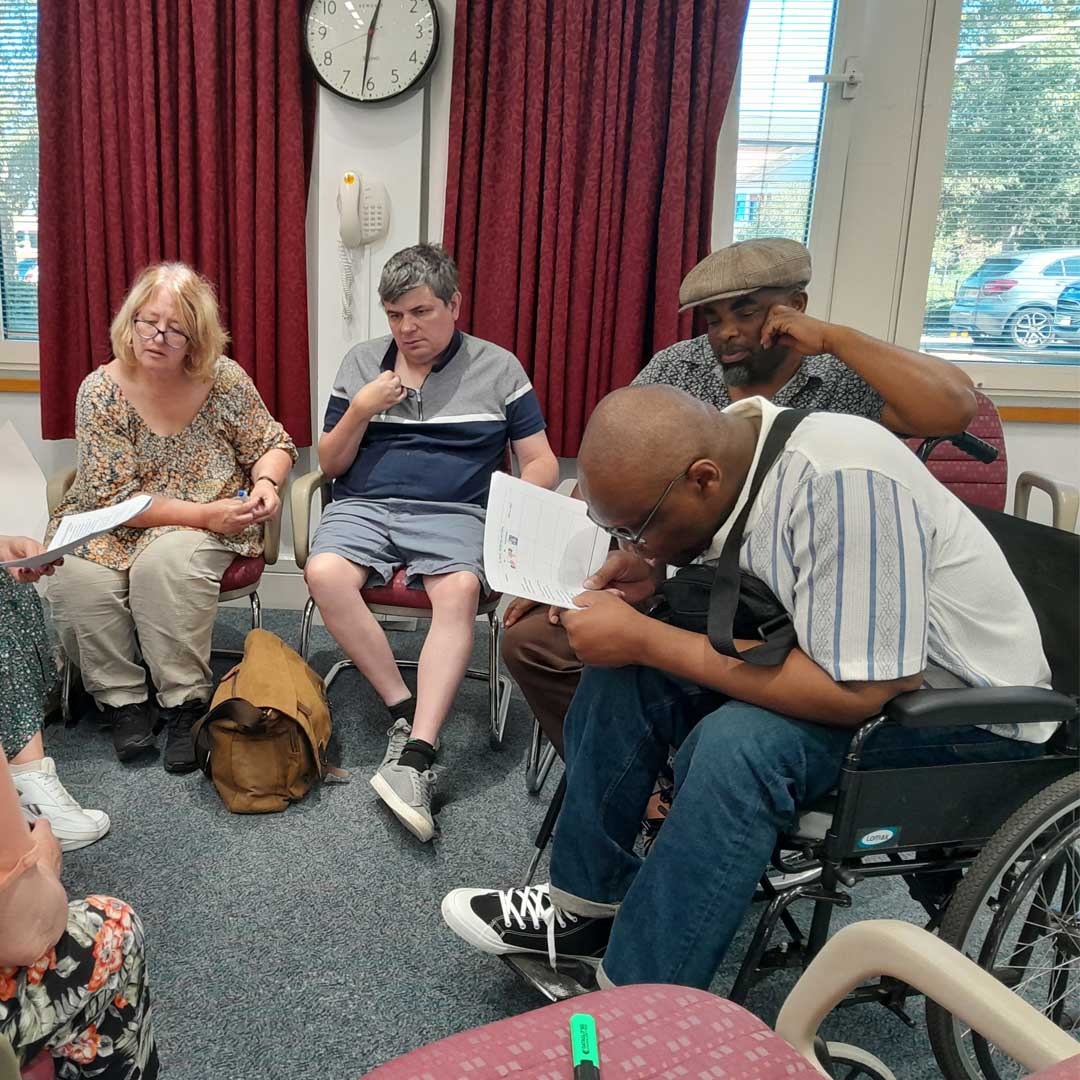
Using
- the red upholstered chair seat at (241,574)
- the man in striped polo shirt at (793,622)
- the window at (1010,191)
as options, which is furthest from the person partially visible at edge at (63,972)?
the window at (1010,191)

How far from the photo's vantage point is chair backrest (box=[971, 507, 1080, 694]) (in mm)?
1229

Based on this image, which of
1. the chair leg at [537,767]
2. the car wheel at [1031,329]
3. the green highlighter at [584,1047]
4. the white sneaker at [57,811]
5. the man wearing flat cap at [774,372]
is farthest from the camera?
the car wheel at [1031,329]

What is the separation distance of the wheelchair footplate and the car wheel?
2.57 m

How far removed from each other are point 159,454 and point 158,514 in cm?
17

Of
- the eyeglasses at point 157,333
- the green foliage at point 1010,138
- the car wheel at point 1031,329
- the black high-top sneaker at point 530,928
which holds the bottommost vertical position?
the black high-top sneaker at point 530,928

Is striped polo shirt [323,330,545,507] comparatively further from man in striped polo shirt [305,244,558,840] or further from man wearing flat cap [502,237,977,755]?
man wearing flat cap [502,237,977,755]

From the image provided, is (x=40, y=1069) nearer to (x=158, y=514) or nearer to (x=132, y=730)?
(x=132, y=730)

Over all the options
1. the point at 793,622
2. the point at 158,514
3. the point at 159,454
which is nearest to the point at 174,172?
the point at 159,454

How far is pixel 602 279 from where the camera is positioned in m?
2.77

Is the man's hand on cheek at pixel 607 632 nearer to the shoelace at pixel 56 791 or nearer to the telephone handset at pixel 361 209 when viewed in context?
the shoelace at pixel 56 791

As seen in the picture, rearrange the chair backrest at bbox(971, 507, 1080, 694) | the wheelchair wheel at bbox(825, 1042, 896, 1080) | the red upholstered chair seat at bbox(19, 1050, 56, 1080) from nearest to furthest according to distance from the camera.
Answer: the red upholstered chair seat at bbox(19, 1050, 56, 1080) → the wheelchair wheel at bbox(825, 1042, 896, 1080) → the chair backrest at bbox(971, 507, 1080, 694)

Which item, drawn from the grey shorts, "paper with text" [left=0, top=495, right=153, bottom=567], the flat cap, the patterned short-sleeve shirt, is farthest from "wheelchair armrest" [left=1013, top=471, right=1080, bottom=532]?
"paper with text" [left=0, top=495, right=153, bottom=567]

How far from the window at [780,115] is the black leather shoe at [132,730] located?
233 cm

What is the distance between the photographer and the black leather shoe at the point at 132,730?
2.16 meters
